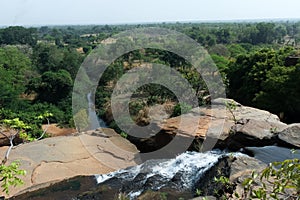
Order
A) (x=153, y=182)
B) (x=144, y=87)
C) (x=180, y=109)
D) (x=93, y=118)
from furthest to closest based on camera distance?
1. (x=93, y=118)
2. (x=144, y=87)
3. (x=180, y=109)
4. (x=153, y=182)

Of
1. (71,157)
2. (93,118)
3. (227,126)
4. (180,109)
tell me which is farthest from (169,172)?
(93,118)

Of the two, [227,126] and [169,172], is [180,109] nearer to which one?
[227,126]

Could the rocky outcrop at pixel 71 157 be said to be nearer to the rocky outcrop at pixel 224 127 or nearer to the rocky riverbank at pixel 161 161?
the rocky riverbank at pixel 161 161

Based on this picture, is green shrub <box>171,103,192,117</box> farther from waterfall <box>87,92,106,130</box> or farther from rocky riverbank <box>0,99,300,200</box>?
waterfall <box>87,92,106,130</box>

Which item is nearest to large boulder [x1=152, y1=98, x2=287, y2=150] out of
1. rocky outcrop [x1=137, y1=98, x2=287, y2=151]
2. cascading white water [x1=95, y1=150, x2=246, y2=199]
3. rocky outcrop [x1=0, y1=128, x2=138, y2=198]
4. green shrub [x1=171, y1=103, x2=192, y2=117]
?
rocky outcrop [x1=137, y1=98, x2=287, y2=151]

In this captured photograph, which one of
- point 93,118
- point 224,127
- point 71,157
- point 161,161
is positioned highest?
point 224,127

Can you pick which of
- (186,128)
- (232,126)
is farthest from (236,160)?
(186,128)
